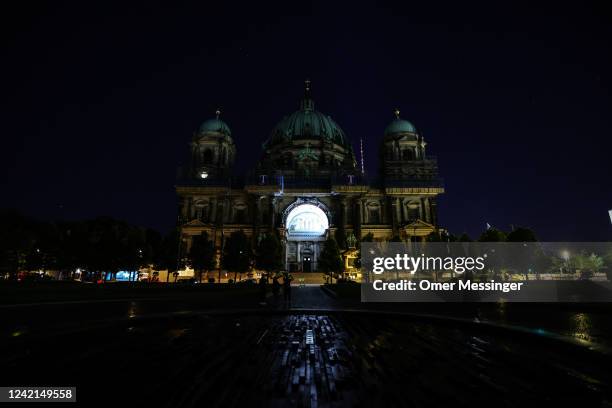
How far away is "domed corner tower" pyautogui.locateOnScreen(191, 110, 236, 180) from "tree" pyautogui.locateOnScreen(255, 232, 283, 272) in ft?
76.5

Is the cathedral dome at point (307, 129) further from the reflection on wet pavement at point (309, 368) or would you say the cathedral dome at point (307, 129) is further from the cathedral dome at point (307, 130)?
the reflection on wet pavement at point (309, 368)

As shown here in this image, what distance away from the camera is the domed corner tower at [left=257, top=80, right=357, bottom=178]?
238ft

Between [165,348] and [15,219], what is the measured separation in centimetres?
4449

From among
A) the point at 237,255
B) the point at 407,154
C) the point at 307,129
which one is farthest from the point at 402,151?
the point at 237,255

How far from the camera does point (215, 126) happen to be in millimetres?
71750

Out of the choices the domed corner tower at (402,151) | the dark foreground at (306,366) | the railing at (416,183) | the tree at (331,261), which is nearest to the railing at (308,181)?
the railing at (416,183)

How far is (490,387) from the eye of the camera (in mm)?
5188

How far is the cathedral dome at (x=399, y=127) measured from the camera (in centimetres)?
7119

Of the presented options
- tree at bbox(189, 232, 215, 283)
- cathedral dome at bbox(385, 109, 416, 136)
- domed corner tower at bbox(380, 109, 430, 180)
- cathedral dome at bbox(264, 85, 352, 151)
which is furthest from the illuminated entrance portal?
cathedral dome at bbox(385, 109, 416, 136)

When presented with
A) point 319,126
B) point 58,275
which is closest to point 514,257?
point 319,126

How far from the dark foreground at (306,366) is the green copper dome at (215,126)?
64.8 metres

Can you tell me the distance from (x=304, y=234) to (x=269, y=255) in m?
15.5

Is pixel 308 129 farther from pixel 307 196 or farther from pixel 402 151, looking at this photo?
pixel 402 151

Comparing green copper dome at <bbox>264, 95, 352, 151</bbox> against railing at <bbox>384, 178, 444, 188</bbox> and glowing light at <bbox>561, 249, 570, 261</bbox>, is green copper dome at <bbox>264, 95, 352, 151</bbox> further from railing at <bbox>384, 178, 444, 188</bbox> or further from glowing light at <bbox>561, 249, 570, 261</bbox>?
glowing light at <bbox>561, 249, 570, 261</bbox>
